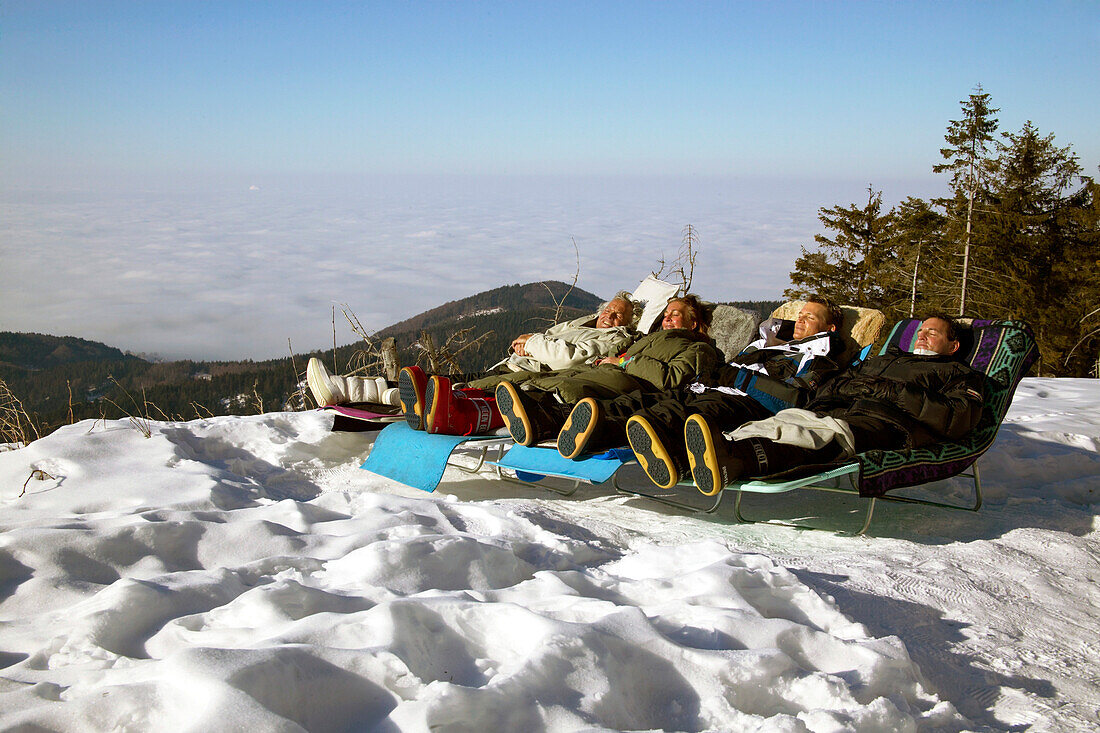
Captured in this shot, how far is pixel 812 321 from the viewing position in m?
5.03

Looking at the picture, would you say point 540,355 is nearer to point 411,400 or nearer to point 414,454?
point 411,400

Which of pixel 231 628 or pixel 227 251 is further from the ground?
pixel 231 628

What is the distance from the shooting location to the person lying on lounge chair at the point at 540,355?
529 centimetres

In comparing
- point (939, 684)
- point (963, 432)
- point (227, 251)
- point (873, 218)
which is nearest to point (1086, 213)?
point (873, 218)

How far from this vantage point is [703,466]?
3504 mm

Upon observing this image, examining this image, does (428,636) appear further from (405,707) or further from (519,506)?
(519,506)

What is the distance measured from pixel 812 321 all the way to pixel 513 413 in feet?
6.87

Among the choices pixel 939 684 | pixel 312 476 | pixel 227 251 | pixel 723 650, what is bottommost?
pixel 227 251

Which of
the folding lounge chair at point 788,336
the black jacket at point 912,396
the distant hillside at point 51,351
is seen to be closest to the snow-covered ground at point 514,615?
the folding lounge chair at point 788,336

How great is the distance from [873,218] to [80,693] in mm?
34985

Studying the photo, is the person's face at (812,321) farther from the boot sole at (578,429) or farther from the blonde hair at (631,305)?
the boot sole at (578,429)

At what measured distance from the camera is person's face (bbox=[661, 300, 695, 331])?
515 centimetres

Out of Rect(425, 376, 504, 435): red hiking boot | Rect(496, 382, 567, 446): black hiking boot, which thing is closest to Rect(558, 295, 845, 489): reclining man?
Rect(496, 382, 567, 446): black hiking boot

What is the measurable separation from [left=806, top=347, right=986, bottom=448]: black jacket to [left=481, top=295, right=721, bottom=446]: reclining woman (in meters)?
0.77
